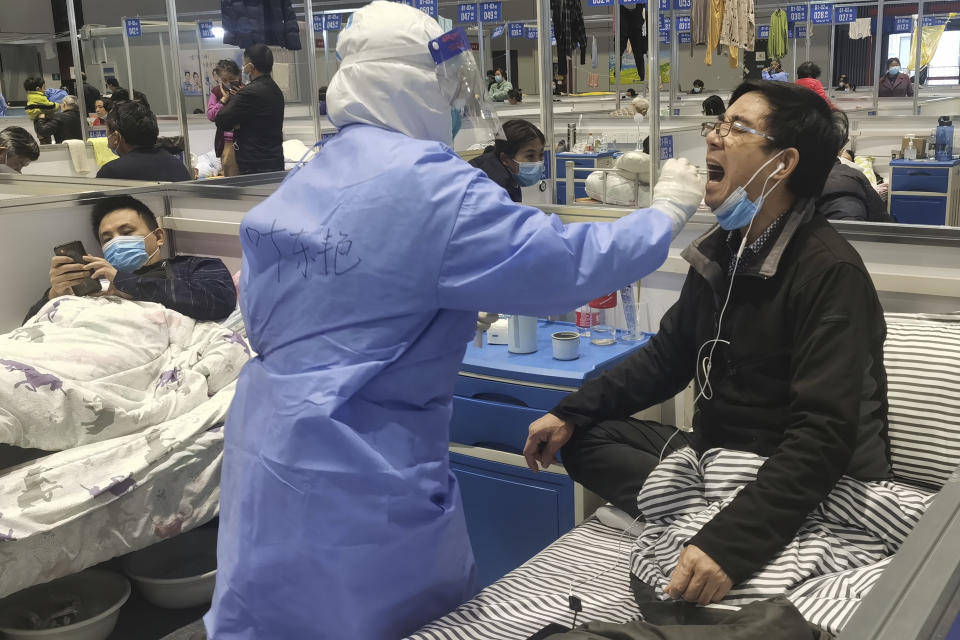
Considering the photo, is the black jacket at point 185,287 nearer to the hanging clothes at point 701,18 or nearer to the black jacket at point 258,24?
the black jacket at point 258,24

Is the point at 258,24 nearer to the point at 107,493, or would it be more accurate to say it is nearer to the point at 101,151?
the point at 101,151

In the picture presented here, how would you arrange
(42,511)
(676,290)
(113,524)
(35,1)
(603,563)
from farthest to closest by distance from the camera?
(35,1)
(676,290)
(113,524)
(42,511)
(603,563)

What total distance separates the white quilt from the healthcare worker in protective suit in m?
1.03

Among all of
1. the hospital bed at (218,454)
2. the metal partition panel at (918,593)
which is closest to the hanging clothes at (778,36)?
the hospital bed at (218,454)

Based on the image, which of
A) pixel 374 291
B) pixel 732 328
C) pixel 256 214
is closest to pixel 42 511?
pixel 256 214

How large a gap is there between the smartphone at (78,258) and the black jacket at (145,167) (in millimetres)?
1017

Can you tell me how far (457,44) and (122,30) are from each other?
310 inches

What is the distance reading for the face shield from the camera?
1.86m

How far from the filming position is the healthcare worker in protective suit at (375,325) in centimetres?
167

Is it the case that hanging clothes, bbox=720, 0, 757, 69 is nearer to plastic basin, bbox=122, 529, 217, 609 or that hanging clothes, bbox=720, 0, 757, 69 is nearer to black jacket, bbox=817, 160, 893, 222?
black jacket, bbox=817, 160, 893, 222

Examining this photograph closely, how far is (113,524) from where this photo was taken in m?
2.61

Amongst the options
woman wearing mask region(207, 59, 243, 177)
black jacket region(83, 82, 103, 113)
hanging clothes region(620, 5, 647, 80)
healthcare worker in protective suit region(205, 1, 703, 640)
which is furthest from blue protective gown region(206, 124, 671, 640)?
black jacket region(83, 82, 103, 113)

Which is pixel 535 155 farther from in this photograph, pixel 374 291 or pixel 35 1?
pixel 35 1

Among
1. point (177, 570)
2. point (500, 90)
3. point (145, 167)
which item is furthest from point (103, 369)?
point (500, 90)
